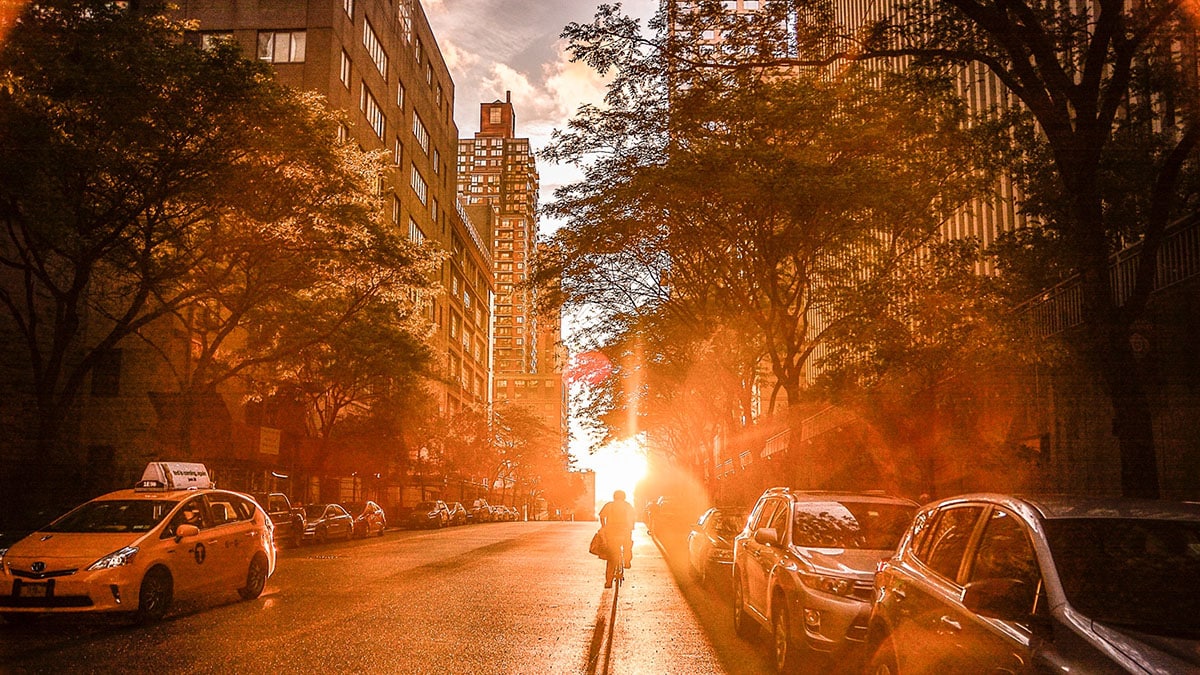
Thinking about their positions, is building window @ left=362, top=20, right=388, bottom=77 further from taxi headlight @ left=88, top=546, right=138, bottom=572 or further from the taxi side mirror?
taxi headlight @ left=88, top=546, right=138, bottom=572

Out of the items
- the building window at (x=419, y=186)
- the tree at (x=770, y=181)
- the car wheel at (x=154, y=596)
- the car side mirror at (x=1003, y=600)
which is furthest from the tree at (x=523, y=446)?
the car side mirror at (x=1003, y=600)

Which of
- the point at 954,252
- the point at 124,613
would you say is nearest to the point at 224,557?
the point at 124,613

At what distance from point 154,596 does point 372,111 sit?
49753 mm

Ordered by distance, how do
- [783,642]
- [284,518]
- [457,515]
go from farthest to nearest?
1. [457,515]
2. [284,518]
3. [783,642]

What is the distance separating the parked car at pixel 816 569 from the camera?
778cm

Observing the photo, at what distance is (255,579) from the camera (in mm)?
14508

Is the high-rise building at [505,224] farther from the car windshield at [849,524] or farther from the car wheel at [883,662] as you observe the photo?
the car wheel at [883,662]

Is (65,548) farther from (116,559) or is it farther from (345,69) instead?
(345,69)

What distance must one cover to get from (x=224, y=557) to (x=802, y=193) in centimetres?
1108

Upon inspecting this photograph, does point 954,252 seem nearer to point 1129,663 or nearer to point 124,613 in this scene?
point 124,613

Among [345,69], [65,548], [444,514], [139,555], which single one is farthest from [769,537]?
[345,69]

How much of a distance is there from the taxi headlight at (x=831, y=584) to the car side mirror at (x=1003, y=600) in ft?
12.1

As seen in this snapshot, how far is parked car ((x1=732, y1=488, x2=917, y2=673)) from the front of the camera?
7781mm

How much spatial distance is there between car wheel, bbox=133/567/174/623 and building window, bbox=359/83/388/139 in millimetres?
46679
